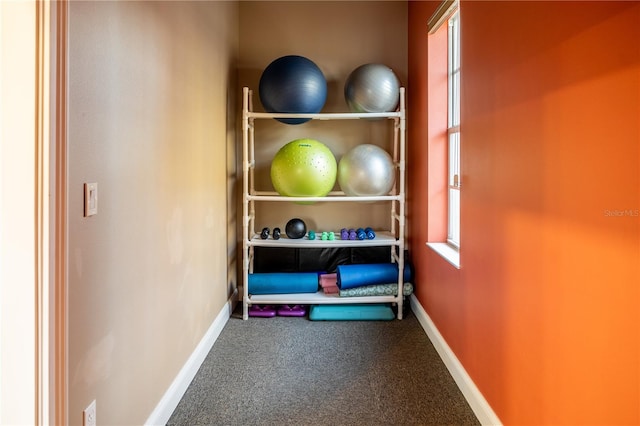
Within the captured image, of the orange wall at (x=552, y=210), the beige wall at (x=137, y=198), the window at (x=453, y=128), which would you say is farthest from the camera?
the window at (x=453, y=128)

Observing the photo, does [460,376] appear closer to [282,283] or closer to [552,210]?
[552,210]

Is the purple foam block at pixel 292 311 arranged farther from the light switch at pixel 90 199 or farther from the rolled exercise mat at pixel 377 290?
the light switch at pixel 90 199

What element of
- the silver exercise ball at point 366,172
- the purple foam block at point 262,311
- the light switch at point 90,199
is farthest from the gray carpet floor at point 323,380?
the light switch at point 90,199

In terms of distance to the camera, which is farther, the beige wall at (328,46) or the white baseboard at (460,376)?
the beige wall at (328,46)

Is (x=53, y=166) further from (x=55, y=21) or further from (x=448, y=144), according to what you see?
(x=448, y=144)

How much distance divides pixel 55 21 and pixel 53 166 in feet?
1.21

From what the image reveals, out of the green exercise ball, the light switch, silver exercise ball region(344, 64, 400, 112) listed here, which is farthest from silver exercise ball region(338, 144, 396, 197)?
the light switch

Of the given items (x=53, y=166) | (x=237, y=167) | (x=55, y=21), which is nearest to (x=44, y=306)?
(x=53, y=166)

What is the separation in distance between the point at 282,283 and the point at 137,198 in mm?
1671

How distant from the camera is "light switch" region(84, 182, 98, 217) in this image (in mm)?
1157

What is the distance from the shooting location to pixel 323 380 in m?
2.10

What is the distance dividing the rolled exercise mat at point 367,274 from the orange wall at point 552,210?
0.99m

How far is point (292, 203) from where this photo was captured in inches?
130

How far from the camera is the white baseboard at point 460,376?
1678mm
